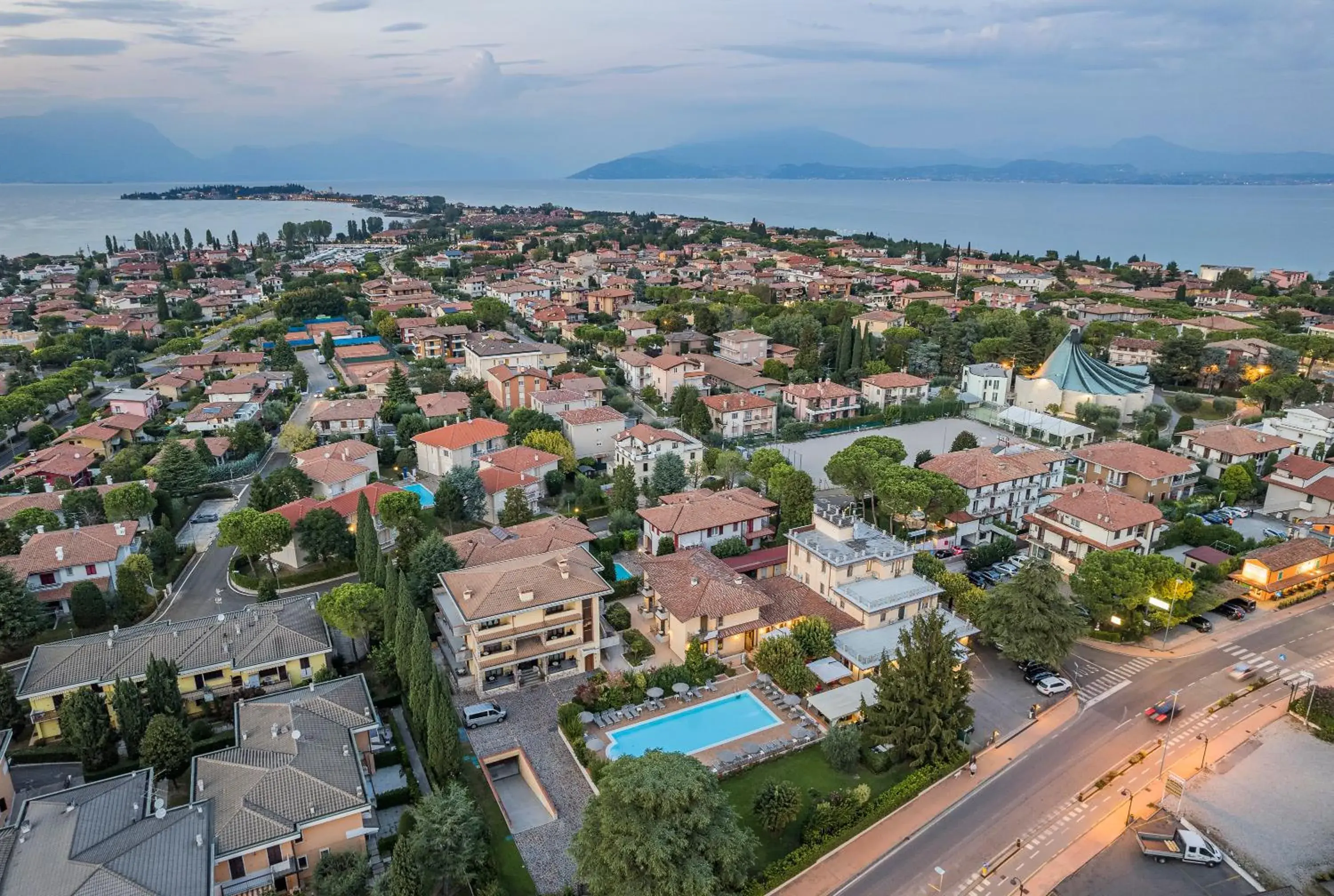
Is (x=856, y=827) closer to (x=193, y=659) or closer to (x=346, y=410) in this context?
(x=193, y=659)

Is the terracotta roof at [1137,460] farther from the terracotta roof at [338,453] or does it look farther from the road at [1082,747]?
the terracotta roof at [338,453]

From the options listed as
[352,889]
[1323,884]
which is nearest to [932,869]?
[1323,884]

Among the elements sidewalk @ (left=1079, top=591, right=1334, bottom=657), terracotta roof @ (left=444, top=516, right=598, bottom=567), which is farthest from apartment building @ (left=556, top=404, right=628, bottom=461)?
sidewalk @ (left=1079, top=591, right=1334, bottom=657)

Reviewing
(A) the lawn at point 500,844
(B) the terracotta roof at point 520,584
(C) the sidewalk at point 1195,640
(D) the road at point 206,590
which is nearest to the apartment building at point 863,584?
(C) the sidewalk at point 1195,640

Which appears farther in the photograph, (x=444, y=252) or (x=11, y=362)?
(x=444, y=252)

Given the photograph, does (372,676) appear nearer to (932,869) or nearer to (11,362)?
(932,869)

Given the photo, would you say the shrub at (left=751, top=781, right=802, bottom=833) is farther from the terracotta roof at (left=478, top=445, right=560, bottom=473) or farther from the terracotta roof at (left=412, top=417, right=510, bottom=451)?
the terracotta roof at (left=412, top=417, right=510, bottom=451)
